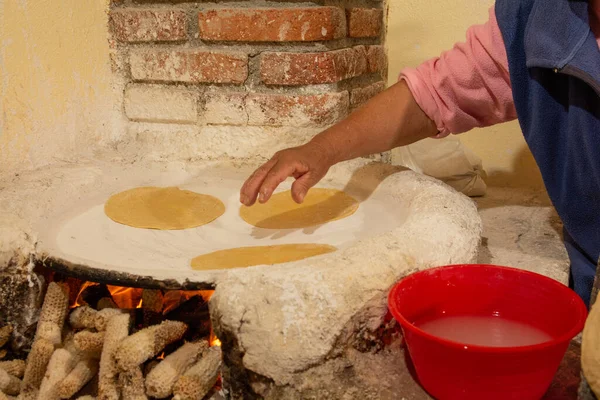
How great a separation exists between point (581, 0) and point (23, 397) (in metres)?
1.18

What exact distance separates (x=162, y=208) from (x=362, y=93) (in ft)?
2.35

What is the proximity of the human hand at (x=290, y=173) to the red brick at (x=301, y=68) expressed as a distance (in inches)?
15.9

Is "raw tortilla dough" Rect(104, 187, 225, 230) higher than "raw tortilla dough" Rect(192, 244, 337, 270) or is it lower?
lower

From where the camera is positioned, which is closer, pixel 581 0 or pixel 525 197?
pixel 581 0

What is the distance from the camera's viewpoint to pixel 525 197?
168 centimetres

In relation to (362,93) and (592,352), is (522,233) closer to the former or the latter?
(362,93)

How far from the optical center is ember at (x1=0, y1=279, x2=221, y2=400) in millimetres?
988

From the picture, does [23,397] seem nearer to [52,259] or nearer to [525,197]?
[52,259]

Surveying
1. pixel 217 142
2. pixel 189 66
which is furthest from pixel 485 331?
pixel 189 66

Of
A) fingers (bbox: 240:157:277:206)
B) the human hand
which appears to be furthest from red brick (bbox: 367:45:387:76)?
fingers (bbox: 240:157:277:206)

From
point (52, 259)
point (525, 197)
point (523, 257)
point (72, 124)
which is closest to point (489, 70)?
point (523, 257)

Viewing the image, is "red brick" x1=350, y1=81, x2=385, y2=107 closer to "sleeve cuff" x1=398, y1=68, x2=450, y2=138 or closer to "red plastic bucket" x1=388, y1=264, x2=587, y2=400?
"sleeve cuff" x1=398, y1=68, x2=450, y2=138

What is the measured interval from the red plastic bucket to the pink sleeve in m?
0.46

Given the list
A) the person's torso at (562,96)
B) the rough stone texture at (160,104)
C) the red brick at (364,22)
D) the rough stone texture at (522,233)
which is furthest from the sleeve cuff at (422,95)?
the rough stone texture at (160,104)
